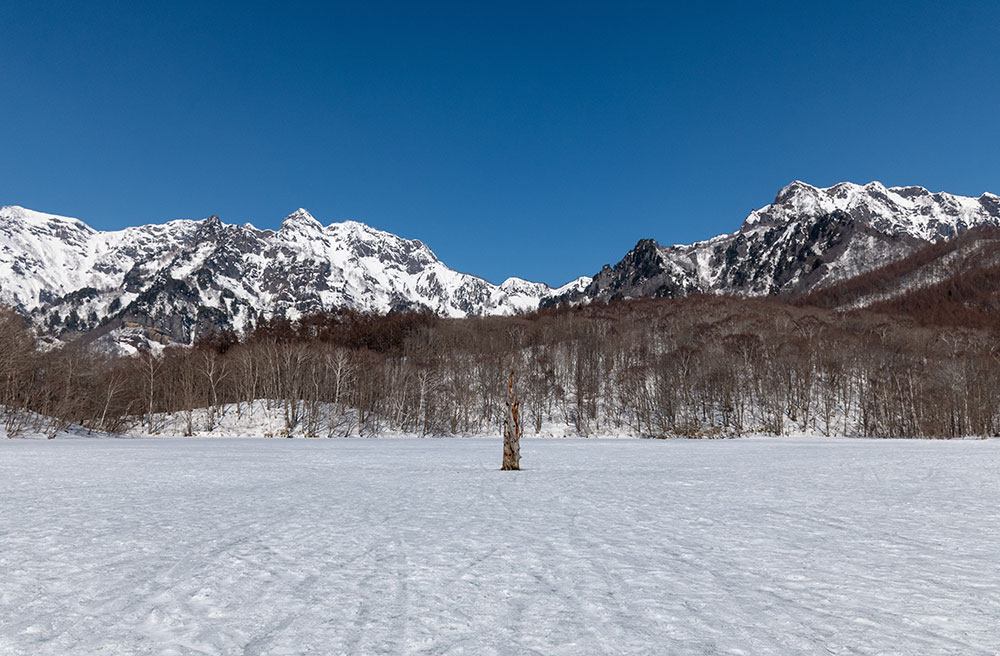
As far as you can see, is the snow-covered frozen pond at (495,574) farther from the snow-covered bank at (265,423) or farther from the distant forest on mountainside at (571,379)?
the snow-covered bank at (265,423)

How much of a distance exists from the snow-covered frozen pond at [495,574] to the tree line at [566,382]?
63920mm

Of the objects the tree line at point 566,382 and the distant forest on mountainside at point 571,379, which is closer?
the tree line at point 566,382

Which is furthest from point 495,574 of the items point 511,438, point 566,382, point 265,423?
Result: point 566,382

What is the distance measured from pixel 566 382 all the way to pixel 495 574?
112m

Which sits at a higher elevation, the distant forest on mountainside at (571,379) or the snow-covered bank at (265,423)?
the distant forest on mountainside at (571,379)

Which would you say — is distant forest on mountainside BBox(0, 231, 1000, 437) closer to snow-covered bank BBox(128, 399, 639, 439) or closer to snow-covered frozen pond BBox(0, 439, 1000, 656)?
snow-covered bank BBox(128, 399, 639, 439)

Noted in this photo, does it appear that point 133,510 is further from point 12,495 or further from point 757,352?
point 757,352

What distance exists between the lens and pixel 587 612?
5.73 m

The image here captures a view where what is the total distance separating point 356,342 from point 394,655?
133810mm

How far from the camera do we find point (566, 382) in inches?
4651

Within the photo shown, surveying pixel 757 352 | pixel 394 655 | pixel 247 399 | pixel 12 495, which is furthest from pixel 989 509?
pixel 757 352

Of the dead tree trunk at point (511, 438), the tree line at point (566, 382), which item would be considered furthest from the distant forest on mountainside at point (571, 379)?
the dead tree trunk at point (511, 438)

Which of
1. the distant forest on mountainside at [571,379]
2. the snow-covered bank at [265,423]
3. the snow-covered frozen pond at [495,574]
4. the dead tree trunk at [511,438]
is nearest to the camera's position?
the snow-covered frozen pond at [495,574]

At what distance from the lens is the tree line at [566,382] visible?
73625 mm
